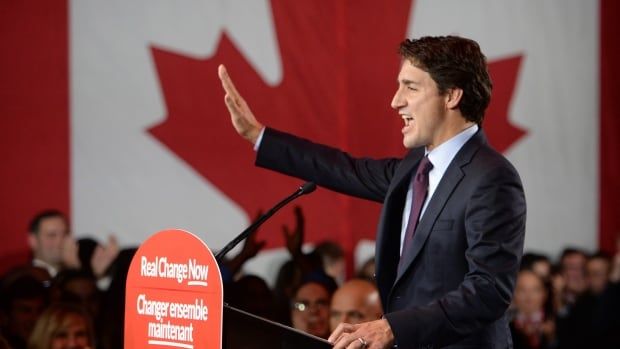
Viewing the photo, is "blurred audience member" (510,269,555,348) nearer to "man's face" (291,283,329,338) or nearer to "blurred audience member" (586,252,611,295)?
"blurred audience member" (586,252,611,295)

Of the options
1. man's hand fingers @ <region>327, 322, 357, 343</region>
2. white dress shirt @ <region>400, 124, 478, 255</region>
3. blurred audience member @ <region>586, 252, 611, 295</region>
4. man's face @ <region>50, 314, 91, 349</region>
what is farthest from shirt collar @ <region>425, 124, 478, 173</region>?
blurred audience member @ <region>586, 252, 611, 295</region>

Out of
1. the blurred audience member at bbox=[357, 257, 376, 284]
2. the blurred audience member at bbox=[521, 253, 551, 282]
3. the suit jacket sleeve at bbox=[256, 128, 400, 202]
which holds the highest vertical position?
the suit jacket sleeve at bbox=[256, 128, 400, 202]

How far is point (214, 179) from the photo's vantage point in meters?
5.92

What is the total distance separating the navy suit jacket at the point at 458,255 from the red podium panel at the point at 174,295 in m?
0.35

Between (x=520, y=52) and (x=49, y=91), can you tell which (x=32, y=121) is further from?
(x=520, y=52)

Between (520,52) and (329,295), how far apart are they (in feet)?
9.07

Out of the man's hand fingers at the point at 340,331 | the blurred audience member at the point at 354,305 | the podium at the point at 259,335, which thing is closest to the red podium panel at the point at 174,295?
the podium at the point at 259,335

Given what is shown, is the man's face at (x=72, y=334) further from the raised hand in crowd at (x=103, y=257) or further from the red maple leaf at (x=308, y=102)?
the red maple leaf at (x=308, y=102)

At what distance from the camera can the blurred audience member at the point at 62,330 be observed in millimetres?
3996

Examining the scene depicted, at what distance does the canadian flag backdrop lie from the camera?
5.53 metres

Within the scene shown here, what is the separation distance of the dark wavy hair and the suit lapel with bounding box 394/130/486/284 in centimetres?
11

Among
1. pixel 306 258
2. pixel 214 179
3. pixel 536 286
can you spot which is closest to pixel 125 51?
pixel 214 179

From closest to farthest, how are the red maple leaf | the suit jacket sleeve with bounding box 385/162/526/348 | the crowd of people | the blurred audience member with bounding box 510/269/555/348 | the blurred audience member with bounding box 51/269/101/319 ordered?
the suit jacket sleeve with bounding box 385/162/526/348, the crowd of people, the blurred audience member with bounding box 51/269/101/319, the red maple leaf, the blurred audience member with bounding box 510/269/555/348

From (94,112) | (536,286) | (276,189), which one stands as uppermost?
(94,112)
